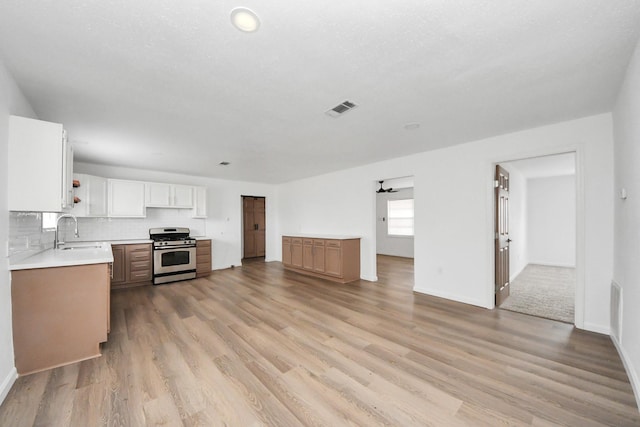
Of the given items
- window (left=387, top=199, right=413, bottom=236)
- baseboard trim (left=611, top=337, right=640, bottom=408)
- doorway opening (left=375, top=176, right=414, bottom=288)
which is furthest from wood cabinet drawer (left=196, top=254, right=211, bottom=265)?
baseboard trim (left=611, top=337, right=640, bottom=408)

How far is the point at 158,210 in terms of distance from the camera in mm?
5758

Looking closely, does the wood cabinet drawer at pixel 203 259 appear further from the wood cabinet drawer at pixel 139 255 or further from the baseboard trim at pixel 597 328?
the baseboard trim at pixel 597 328

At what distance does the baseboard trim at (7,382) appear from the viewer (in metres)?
1.78

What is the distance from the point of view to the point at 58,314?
2236 mm

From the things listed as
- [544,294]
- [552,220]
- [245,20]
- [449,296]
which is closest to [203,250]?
[449,296]

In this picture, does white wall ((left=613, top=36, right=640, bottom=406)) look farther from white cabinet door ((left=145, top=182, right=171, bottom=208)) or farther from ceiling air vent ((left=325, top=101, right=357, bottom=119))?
white cabinet door ((left=145, top=182, right=171, bottom=208))

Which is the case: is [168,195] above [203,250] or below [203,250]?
above

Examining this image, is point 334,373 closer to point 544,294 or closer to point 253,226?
point 544,294

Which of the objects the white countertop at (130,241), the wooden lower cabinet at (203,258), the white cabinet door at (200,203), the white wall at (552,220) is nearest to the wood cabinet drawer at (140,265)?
the white countertop at (130,241)

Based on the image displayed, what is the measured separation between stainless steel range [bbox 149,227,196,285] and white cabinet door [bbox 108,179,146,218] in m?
0.54

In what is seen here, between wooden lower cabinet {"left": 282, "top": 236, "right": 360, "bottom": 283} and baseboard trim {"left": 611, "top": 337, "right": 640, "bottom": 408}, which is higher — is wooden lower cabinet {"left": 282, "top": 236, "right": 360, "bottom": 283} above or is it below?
above

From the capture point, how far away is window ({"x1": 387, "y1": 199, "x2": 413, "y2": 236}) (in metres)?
8.60

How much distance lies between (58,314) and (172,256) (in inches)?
122

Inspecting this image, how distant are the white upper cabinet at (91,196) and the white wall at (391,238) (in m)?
7.95
